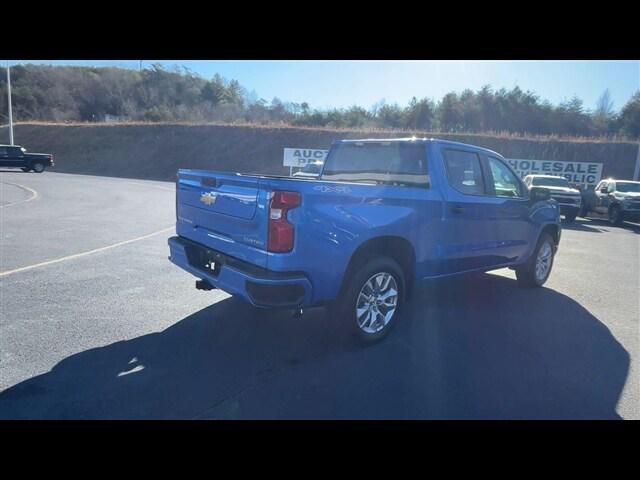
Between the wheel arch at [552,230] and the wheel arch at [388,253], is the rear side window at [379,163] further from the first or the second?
the wheel arch at [552,230]

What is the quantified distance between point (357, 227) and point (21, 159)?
109ft

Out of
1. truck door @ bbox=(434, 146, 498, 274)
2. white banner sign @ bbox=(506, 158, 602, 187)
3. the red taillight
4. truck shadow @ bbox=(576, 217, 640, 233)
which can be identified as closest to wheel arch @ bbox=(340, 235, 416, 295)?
truck door @ bbox=(434, 146, 498, 274)

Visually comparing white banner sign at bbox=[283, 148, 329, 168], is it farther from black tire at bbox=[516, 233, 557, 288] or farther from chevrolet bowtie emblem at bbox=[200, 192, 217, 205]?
chevrolet bowtie emblem at bbox=[200, 192, 217, 205]

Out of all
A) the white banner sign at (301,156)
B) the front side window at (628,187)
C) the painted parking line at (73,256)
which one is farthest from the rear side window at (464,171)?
the white banner sign at (301,156)

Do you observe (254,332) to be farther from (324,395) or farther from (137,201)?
(137,201)

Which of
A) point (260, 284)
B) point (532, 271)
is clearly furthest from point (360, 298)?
point (532, 271)

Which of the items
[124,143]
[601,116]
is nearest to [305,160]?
[124,143]

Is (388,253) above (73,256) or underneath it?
above

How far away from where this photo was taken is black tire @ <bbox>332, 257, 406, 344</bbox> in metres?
4.18

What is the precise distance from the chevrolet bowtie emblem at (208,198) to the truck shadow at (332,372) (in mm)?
1343

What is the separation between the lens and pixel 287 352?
4.22 meters

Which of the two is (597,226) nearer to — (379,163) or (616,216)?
(616,216)

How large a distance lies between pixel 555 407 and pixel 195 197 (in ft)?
12.5

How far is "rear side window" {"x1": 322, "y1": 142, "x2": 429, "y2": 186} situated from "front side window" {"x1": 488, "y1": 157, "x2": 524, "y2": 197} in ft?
4.70
